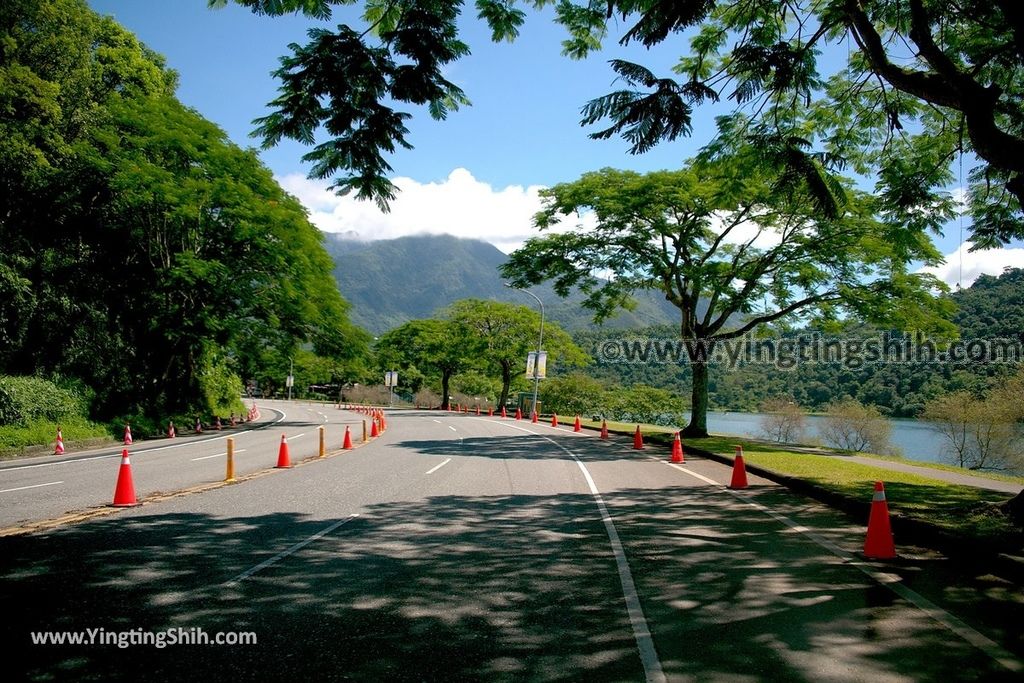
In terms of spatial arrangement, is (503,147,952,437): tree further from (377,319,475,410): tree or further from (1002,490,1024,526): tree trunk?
(377,319,475,410): tree

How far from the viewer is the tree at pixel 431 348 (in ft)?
197

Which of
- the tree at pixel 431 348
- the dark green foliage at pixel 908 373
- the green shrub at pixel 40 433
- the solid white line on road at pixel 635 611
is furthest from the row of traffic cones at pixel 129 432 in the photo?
→ the tree at pixel 431 348

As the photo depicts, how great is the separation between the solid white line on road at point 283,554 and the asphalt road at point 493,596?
0.11 feet

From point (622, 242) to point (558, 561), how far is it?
1779 centimetres

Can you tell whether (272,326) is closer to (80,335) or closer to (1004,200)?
(80,335)

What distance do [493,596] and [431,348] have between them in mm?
62439

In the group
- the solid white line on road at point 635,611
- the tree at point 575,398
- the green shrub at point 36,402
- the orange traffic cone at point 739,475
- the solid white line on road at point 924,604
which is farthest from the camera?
the tree at point 575,398

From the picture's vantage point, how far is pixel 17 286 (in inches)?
789

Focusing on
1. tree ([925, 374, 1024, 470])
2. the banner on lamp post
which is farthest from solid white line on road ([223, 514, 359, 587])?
the banner on lamp post

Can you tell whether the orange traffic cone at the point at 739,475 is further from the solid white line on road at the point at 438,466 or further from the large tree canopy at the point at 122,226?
the large tree canopy at the point at 122,226

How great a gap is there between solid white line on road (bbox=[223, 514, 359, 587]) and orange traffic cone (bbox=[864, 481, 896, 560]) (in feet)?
19.7

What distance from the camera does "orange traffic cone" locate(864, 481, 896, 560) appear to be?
6.77 m

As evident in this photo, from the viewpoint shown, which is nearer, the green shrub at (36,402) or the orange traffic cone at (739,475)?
the orange traffic cone at (739,475)

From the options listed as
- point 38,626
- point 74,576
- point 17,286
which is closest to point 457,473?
point 74,576
